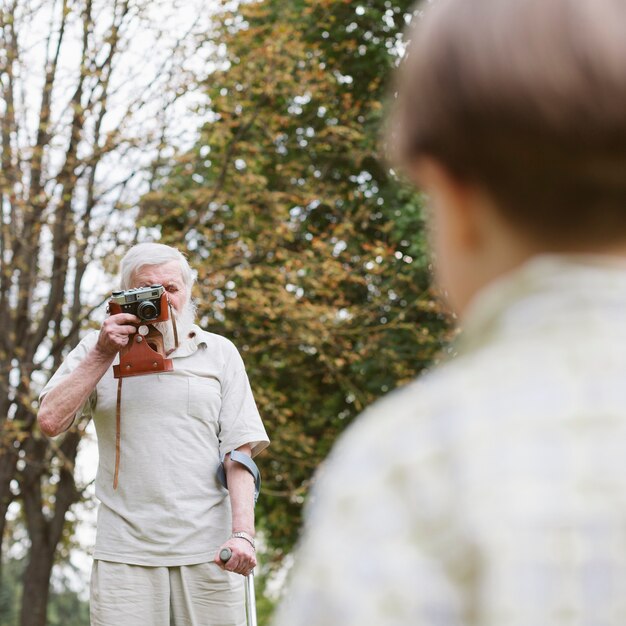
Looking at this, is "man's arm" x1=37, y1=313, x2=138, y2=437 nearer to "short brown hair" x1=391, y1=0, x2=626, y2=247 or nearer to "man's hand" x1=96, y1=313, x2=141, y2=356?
"man's hand" x1=96, y1=313, x2=141, y2=356

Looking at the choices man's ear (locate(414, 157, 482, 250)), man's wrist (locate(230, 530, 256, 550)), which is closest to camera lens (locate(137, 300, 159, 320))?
man's wrist (locate(230, 530, 256, 550))

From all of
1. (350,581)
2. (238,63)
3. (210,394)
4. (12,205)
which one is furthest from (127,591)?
(238,63)

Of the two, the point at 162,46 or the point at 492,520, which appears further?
the point at 162,46

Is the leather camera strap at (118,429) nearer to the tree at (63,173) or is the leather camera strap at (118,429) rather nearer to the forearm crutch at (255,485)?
the forearm crutch at (255,485)

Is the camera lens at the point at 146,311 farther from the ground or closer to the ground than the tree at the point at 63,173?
closer to the ground

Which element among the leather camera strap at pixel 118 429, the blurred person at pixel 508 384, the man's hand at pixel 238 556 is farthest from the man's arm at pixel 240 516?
the blurred person at pixel 508 384

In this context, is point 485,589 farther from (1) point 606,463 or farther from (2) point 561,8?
(2) point 561,8

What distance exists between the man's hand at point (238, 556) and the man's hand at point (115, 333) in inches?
26.8

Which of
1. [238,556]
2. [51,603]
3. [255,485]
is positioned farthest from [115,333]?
[51,603]

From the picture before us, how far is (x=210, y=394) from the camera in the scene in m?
3.37

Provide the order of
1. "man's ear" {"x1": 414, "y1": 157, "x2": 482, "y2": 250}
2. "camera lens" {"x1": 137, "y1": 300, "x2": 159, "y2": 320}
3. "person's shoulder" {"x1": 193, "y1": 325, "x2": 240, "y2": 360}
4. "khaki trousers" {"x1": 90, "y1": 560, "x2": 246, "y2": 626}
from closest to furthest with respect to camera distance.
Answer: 1. "man's ear" {"x1": 414, "y1": 157, "x2": 482, "y2": 250}
2. "khaki trousers" {"x1": 90, "y1": 560, "x2": 246, "y2": 626}
3. "camera lens" {"x1": 137, "y1": 300, "x2": 159, "y2": 320}
4. "person's shoulder" {"x1": 193, "y1": 325, "x2": 240, "y2": 360}

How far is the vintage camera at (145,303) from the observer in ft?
11.0

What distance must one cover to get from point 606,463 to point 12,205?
8093 millimetres

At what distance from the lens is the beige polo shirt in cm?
324
